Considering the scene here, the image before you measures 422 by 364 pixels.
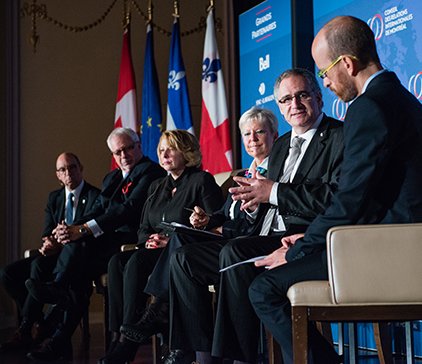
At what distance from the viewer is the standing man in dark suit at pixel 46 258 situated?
499cm

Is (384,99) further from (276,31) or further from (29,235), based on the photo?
(29,235)

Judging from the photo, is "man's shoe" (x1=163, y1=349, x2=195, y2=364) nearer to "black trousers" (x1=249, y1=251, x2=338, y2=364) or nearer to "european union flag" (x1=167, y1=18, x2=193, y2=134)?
"black trousers" (x1=249, y1=251, x2=338, y2=364)

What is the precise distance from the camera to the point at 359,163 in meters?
2.34

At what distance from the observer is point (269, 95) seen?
572 cm

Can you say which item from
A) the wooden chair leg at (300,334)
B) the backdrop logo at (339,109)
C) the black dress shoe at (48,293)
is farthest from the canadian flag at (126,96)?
the wooden chair leg at (300,334)

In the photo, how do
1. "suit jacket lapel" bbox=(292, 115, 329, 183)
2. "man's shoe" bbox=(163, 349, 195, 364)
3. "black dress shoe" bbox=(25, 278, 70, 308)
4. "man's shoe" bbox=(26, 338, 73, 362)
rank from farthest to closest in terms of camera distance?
"black dress shoe" bbox=(25, 278, 70, 308) < "man's shoe" bbox=(26, 338, 73, 362) < "man's shoe" bbox=(163, 349, 195, 364) < "suit jacket lapel" bbox=(292, 115, 329, 183)

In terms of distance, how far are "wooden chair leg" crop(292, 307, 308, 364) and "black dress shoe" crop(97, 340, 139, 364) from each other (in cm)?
146

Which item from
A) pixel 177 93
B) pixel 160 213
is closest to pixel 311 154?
pixel 160 213

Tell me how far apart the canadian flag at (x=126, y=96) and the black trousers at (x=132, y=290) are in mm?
2260

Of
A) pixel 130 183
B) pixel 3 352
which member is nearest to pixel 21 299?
pixel 3 352

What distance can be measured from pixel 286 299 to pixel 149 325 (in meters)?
1.17

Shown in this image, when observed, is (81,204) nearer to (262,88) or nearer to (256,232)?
(262,88)

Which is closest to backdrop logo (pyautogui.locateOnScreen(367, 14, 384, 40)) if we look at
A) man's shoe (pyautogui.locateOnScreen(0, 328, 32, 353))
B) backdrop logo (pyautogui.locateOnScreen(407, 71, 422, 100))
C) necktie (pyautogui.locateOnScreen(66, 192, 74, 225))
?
backdrop logo (pyautogui.locateOnScreen(407, 71, 422, 100))

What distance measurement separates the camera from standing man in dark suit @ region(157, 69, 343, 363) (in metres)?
2.88
